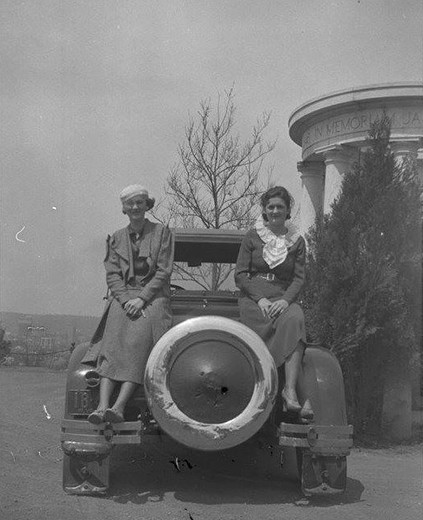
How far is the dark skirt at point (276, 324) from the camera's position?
5.12 metres

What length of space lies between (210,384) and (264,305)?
2.84 ft

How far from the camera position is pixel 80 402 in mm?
5062

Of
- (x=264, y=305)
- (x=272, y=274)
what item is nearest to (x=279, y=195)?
(x=272, y=274)

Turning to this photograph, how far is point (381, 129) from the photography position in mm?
8742

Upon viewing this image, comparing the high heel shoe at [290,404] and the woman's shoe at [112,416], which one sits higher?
the high heel shoe at [290,404]

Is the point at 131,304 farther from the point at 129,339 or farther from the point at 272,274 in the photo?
the point at 272,274

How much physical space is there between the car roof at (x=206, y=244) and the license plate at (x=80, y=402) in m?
2.16

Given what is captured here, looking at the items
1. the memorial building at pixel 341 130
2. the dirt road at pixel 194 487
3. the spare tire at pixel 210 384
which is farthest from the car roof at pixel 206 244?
the memorial building at pixel 341 130

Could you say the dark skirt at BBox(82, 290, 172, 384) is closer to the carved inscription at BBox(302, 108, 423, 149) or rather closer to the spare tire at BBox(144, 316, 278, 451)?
the spare tire at BBox(144, 316, 278, 451)

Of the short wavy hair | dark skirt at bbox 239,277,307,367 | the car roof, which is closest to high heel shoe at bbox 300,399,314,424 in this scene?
dark skirt at bbox 239,277,307,367

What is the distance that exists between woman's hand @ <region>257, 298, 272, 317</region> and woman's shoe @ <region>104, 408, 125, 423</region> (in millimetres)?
1252

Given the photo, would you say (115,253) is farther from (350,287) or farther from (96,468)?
(350,287)

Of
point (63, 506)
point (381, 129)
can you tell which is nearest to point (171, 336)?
point (63, 506)

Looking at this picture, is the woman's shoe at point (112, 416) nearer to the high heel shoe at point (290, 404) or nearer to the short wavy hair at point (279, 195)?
the high heel shoe at point (290, 404)
